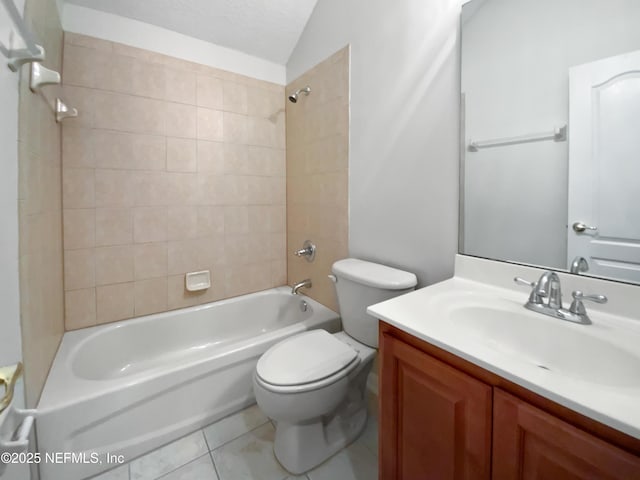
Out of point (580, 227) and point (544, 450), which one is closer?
point (544, 450)

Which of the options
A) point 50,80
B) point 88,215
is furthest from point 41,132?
point 88,215

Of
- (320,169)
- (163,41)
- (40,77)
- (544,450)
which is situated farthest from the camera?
(320,169)

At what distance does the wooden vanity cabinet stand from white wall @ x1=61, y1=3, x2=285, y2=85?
2.05 m

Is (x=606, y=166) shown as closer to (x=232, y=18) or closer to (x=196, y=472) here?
(x=196, y=472)

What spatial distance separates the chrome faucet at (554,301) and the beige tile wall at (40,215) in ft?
5.29

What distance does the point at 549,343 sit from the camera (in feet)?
2.64

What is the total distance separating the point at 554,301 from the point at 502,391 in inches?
16.1

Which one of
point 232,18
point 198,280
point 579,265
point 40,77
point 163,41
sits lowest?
point 198,280

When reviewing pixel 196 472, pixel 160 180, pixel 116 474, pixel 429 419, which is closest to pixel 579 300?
pixel 429 419

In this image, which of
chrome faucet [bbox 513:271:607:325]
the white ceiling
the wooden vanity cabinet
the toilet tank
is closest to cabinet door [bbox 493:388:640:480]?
the wooden vanity cabinet

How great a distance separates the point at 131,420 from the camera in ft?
4.10

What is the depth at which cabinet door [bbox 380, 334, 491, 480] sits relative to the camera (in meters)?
0.65

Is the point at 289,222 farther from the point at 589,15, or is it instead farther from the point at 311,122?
the point at 589,15

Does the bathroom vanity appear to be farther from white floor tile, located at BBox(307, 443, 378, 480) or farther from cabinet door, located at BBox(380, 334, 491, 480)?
white floor tile, located at BBox(307, 443, 378, 480)
